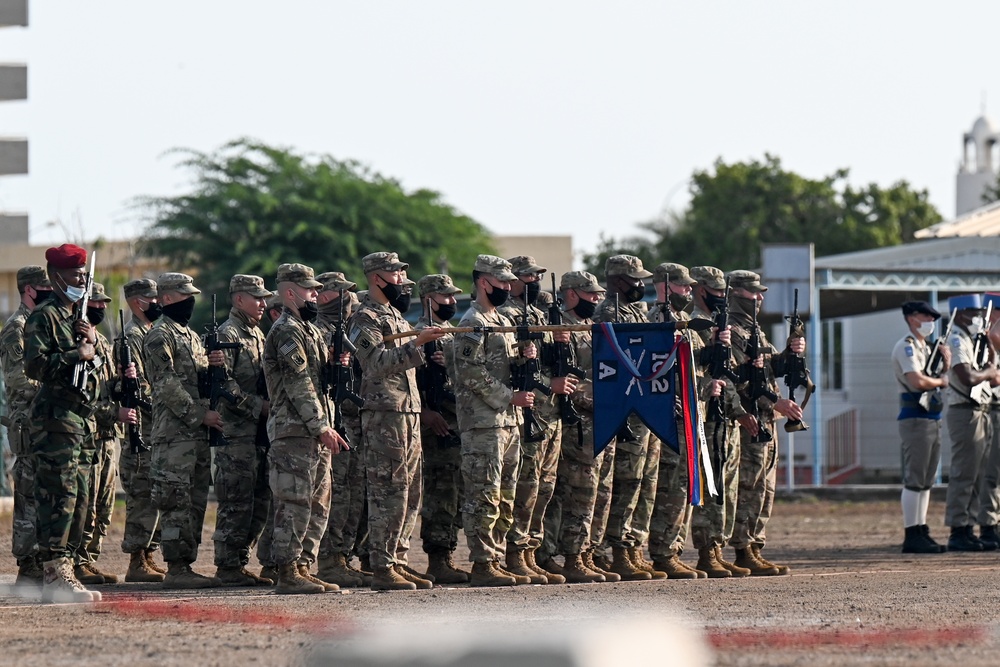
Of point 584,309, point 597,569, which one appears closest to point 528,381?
point 584,309

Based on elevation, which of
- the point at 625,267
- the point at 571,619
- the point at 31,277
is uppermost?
the point at 625,267

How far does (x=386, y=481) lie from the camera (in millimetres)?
10984

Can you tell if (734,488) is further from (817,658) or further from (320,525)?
(817,658)

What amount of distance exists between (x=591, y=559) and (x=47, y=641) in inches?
199

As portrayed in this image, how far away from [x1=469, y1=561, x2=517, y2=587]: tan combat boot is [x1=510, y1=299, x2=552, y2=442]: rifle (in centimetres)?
88

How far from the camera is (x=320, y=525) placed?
10.8 meters

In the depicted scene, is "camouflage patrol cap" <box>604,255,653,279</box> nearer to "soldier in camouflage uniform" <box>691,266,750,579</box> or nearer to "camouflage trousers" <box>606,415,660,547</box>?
"soldier in camouflage uniform" <box>691,266,750,579</box>

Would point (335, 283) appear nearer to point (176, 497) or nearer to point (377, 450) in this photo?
point (377, 450)

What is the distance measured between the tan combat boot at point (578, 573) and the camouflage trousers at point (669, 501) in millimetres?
718

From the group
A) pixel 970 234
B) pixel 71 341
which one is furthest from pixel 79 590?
pixel 970 234

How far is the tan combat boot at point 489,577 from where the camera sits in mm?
11250

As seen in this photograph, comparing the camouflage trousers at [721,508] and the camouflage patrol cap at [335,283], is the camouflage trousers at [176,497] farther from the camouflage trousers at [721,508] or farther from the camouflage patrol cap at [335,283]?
the camouflage trousers at [721,508]

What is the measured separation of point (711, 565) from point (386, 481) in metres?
2.84

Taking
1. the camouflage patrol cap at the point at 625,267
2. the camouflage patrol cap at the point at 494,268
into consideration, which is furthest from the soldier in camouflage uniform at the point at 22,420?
the camouflage patrol cap at the point at 625,267
